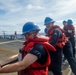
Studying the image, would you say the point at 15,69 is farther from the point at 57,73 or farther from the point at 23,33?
the point at 57,73

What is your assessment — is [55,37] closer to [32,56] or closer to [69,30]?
[32,56]

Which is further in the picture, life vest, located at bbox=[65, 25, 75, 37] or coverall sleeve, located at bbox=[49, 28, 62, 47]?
life vest, located at bbox=[65, 25, 75, 37]

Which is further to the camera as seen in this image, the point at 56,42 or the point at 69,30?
the point at 69,30

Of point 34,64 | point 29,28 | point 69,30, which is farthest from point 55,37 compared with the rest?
point 69,30


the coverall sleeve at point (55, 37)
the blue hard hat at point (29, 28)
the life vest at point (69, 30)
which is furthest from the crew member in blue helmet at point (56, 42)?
the life vest at point (69, 30)

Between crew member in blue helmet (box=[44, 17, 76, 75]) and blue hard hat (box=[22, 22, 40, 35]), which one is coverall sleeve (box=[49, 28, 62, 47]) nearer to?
crew member in blue helmet (box=[44, 17, 76, 75])

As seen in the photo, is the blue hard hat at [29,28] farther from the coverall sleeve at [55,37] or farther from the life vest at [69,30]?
the life vest at [69,30]

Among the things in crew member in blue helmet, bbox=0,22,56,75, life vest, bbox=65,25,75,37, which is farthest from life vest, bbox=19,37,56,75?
life vest, bbox=65,25,75,37

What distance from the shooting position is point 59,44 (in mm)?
5934

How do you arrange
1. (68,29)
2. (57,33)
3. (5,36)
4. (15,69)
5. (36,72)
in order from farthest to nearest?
1. (5,36)
2. (68,29)
3. (57,33)
4. (36,72)
5. (15,69)

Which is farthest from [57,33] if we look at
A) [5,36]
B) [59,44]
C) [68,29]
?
[5,36]

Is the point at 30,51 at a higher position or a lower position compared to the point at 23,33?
lower

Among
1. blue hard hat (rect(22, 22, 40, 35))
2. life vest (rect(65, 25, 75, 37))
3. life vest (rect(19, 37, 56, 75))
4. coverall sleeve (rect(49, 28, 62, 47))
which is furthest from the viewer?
life vest (rect(65, 25, 75, 37))

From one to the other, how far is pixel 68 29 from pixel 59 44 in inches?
127
